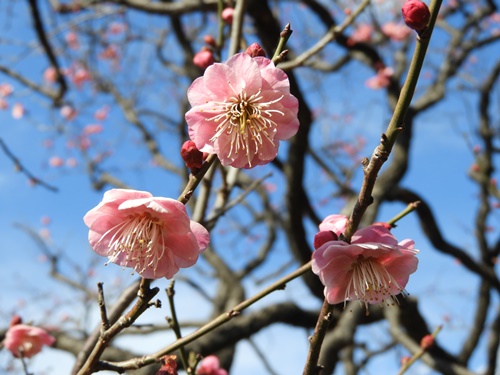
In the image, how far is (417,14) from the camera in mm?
678

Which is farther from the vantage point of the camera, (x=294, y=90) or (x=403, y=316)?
(x=403, y=316)

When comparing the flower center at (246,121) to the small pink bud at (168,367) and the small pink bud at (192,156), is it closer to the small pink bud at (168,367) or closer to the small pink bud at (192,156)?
the small pink bud at (192,156)

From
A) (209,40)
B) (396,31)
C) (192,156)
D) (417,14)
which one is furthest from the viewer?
(396,31)

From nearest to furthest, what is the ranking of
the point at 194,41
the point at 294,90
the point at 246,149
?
1. the point at 246,149
2. the point at 294,90
3. the point at 194,41

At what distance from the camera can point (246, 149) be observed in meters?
0.90

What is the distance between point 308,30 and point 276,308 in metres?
3.69

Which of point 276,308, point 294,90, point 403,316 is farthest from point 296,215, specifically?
point 294,90

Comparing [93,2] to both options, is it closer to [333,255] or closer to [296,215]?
[296,215]

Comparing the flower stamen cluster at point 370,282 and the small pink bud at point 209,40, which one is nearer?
the flower stamen cluster at point 370,282

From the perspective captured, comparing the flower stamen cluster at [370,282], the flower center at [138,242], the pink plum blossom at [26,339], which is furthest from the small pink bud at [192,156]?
the pink plum blossom at [26,339]

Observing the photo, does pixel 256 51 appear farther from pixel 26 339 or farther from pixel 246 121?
pixel 26 339

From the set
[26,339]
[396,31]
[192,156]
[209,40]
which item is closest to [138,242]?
[192,156]

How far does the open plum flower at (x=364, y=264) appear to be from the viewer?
805 mm

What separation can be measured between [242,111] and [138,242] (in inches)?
11.2
